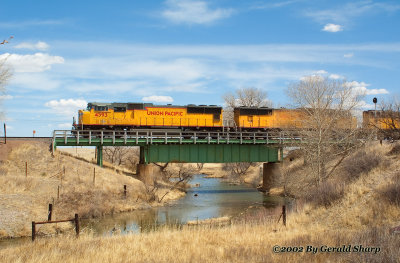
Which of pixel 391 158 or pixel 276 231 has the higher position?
pixel 391 158

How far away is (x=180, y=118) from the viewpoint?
41.0 m

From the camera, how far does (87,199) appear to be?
27.1 meters

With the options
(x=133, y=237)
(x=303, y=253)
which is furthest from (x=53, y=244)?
(x=303, y=253)

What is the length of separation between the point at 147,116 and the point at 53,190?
49.0 feet

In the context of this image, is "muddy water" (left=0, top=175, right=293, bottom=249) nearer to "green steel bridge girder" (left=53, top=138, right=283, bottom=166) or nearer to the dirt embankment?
the dirt embankment

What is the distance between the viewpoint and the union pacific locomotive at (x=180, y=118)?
38.4 m

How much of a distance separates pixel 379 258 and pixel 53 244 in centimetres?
1092

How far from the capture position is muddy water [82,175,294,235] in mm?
23188

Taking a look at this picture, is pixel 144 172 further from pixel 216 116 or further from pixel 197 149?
pixel 216 116

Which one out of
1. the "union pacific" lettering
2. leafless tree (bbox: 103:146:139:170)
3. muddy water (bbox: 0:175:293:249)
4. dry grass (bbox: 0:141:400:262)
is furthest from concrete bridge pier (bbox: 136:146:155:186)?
dry grass (bbox: 0:141:400:262)

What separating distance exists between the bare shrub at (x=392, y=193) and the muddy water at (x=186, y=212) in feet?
34.0

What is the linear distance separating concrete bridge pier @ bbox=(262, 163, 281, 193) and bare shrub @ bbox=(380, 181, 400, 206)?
2476cm

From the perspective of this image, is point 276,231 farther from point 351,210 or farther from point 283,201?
point 283,201

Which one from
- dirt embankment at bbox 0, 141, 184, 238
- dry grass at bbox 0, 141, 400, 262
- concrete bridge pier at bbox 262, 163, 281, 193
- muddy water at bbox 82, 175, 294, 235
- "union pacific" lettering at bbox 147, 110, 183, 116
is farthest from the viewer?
concrete bridge pier at bbox 262, 163, 281, 193
